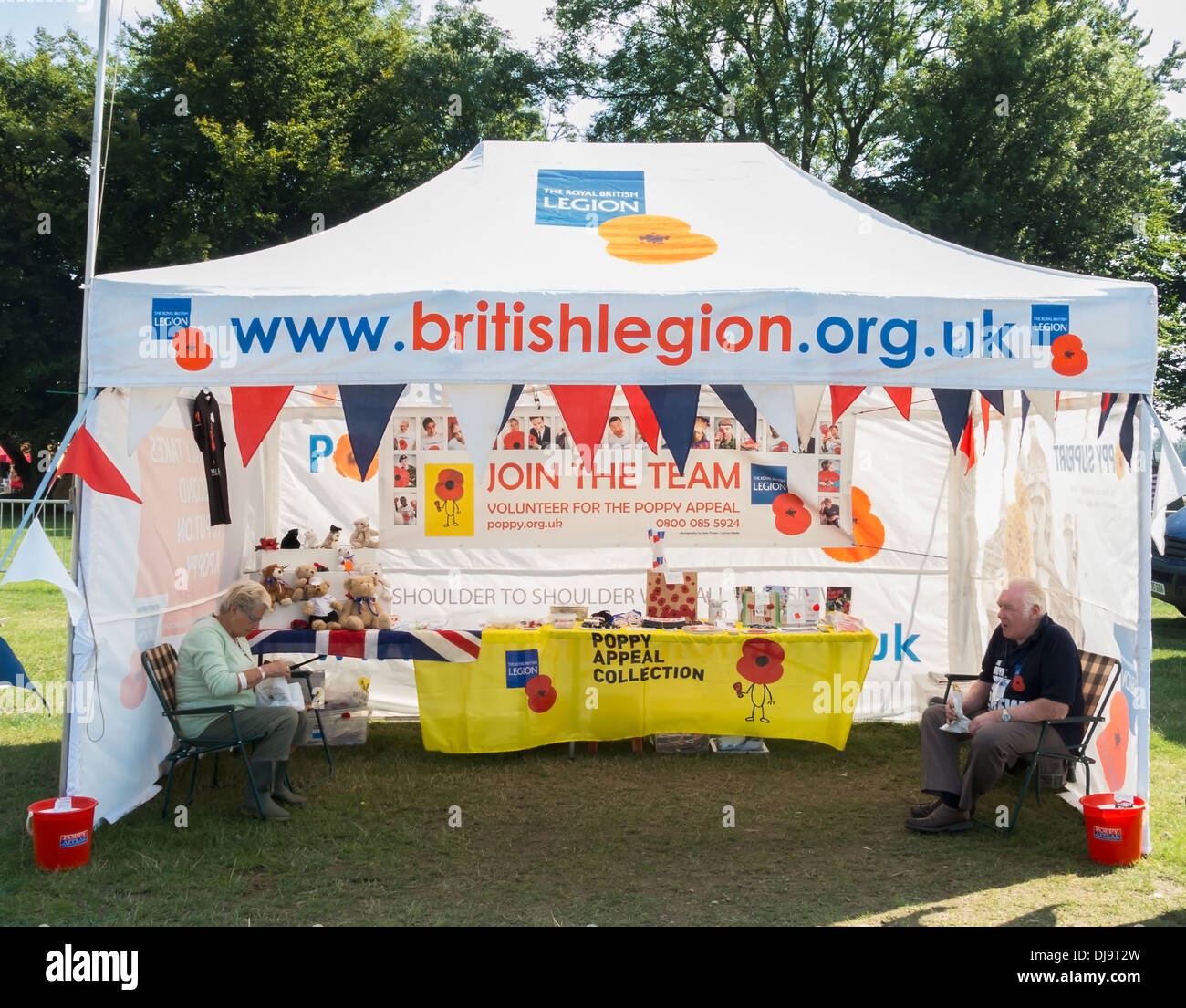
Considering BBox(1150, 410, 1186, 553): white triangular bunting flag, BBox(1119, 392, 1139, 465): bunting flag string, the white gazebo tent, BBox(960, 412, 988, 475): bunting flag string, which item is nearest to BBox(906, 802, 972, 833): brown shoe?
the white gazebo tent

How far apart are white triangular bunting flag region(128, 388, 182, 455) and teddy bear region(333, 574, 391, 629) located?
5.63ft

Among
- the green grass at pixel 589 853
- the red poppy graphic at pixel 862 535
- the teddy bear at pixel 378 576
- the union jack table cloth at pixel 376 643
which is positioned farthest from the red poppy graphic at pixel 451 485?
the red poppy graphic at pixel 862 535

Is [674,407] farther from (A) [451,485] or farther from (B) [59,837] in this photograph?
(B) [59,837]

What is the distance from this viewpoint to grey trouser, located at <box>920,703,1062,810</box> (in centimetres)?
426

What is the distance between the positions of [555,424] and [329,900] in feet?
10.8

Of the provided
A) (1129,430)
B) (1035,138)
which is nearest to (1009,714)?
(1129,430)

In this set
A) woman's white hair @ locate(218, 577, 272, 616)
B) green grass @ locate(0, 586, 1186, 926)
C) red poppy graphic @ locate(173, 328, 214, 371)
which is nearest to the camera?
green grass @ locate(0, 586, 1186, 926)

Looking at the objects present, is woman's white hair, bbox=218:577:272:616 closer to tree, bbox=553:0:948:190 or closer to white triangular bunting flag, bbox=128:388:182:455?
Result: white triangular bunting flag, bbox=128:388:182:455

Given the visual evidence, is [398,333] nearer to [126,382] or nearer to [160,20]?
[126,382]

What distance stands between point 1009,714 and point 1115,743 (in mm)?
469

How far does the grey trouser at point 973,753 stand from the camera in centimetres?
426

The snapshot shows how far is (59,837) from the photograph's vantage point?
3828 millimetres

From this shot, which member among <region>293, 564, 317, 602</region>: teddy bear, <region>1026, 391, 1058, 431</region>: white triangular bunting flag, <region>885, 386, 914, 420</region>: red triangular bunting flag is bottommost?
<region>293, 564, 317, 602</region>: teddy bear

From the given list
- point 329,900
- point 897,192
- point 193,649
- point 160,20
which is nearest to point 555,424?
point 193,649
